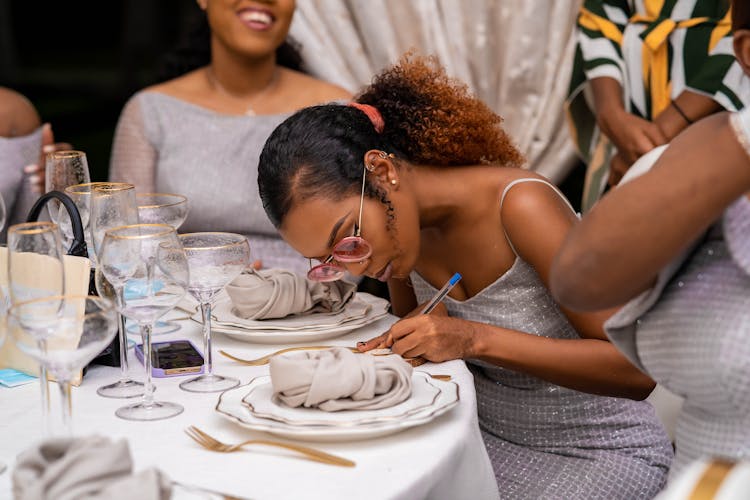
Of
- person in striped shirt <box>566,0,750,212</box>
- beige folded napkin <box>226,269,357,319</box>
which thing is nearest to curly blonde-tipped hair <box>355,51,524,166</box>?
beige folded napkin <box>226,269,357,319</box>

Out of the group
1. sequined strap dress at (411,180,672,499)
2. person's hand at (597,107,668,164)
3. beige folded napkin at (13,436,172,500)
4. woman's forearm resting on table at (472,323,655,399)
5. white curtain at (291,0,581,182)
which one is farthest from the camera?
white curtain at (291,0,581,182)

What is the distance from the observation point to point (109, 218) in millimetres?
1629

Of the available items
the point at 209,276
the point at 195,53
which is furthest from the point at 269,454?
the point at 195,53

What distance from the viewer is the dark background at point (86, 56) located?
4637 mm

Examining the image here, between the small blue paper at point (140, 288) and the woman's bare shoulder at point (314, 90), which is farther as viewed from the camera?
the woman's bare shoulder at point (314, 90)

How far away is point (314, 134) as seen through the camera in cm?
174

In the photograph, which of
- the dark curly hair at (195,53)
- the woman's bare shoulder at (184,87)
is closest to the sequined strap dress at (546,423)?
the woman's bare shoulder at (184,87)

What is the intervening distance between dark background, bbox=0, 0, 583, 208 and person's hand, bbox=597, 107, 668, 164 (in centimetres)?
233

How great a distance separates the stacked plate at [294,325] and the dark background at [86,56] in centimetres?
306

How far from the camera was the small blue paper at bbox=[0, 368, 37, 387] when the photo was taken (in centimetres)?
150

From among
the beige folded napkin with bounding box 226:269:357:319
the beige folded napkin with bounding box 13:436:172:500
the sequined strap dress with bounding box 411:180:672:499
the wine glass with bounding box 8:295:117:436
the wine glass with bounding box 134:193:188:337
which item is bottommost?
the sequined strap dress with bounding box 411:180:672:499

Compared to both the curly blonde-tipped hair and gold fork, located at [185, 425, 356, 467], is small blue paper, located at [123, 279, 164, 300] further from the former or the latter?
the curly blonde-tipped hair

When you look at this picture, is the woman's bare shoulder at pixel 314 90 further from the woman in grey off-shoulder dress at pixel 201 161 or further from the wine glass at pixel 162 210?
the wine glass at pixel 162 210

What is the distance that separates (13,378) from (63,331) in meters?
0.47
